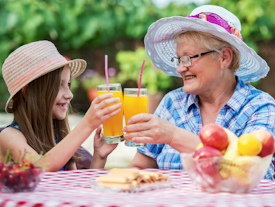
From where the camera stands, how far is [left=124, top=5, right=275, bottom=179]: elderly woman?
7.01ft

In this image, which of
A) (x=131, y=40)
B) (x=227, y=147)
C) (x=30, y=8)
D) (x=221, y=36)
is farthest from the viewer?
(x=131, y=40)

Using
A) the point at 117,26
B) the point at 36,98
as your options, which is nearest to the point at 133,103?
the point at 36,98

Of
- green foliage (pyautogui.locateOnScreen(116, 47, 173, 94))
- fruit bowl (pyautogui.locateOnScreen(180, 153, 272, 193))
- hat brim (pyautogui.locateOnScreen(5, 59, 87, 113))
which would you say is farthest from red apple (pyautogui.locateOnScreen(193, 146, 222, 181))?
green foliage (pyautogui.locateOnScreen(116, 47, 173, 94))

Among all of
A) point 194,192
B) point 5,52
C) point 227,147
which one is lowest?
point 5,52

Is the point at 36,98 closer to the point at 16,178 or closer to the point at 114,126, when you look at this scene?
the point at 114,126

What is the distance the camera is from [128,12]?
331 inches

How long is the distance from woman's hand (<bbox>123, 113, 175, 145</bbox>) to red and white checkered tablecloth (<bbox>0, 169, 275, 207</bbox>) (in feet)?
1.03

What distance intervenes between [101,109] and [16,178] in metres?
0.66

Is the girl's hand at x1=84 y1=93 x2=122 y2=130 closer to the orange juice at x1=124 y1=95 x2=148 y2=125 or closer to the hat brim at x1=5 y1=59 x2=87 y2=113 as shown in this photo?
the orange juice at x1=124 y1=95 x2=148 y2=125

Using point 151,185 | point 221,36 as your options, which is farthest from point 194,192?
point 221,36

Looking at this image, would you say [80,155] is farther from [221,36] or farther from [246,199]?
[246,199]

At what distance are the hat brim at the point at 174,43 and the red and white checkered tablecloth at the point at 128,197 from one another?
964 millimetres

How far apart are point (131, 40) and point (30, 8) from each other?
2.50 metres

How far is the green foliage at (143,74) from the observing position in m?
8.38
